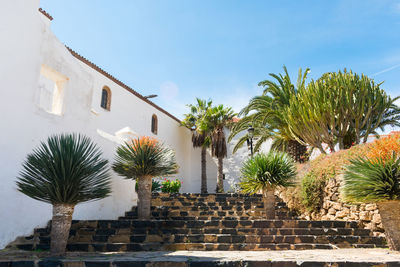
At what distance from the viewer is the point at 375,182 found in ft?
17.8

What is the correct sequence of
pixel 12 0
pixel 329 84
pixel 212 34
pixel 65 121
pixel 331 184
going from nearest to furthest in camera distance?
pixel 12 0 < pixel 65 121 < pixel 331 184 < pixel 212 34 < pixel 329 84

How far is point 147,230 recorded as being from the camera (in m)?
7.02

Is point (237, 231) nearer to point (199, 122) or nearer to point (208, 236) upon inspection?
point (208, 236)

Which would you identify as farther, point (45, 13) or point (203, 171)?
point (203, 171)

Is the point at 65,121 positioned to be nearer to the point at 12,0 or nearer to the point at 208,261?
the point at 12,0

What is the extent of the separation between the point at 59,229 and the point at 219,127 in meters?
16.9

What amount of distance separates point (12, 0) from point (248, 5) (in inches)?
253

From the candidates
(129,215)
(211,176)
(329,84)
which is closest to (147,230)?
(129,215)

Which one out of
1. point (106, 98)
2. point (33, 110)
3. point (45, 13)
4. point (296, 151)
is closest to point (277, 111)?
point (296, 151)

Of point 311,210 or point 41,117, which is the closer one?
point 41,117

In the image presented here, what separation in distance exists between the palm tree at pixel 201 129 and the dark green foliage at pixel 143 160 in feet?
42.9

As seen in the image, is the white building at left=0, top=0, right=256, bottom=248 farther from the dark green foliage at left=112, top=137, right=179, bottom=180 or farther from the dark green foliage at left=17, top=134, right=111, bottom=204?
the dark green foliage at left=17, top=134, right=111, bottom=204

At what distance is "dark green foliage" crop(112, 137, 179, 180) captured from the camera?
824cm


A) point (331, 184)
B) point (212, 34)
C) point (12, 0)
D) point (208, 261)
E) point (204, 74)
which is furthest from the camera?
point (204, 74)
